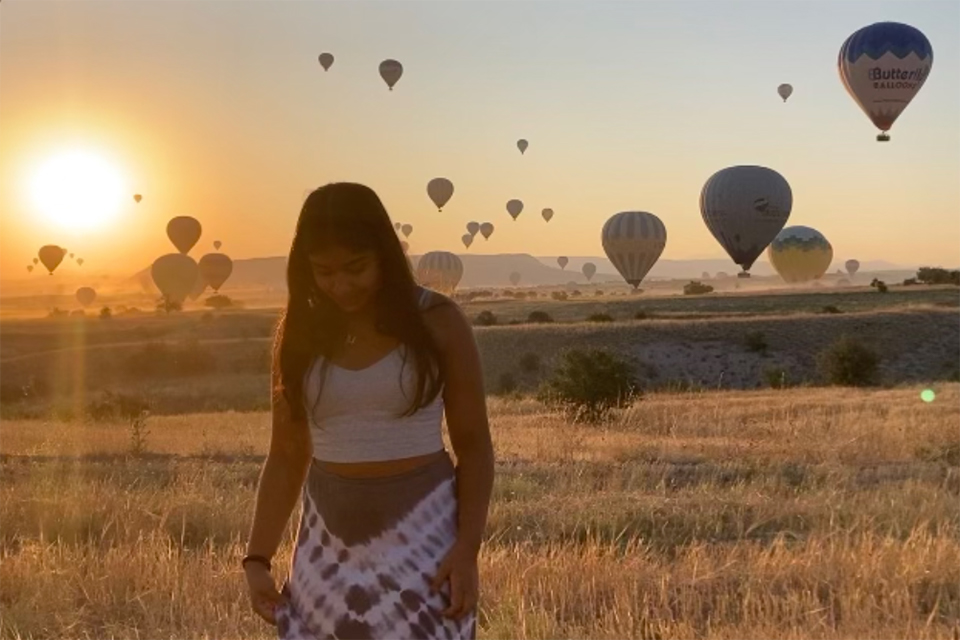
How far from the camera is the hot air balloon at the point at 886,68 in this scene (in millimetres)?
49125

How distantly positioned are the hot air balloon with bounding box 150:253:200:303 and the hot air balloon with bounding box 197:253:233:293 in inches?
254

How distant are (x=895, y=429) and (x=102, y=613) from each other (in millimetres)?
14727

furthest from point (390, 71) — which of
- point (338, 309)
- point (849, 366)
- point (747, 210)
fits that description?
point (338, 309)

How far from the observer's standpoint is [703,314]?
82938mm

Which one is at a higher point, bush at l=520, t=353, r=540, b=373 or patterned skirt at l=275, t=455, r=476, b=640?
patterned skirt at l=275, t=455, r=476, b=640

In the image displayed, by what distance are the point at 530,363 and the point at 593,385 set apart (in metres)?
35.5

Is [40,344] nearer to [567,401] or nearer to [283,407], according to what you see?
[567,401]

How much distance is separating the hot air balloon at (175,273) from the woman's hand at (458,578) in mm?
102433

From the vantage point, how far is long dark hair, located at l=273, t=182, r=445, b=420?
342 cm

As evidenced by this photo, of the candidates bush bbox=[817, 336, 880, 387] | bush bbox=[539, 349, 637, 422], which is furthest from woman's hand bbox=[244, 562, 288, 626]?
bush bbox=[817, 336, 880, 387]

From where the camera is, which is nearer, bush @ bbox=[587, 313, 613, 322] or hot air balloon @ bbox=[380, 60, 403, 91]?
hot air balloon @ bbox=[380, 60, 403, 91]

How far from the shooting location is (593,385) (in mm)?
26641

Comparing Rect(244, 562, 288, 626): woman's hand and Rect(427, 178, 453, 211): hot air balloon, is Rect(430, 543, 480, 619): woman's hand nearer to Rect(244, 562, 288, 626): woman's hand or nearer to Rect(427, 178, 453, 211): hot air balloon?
Rect(244, 562, 288, 626): woman's hand

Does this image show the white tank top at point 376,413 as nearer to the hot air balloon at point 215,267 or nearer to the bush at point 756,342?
the bush at point 756,342
